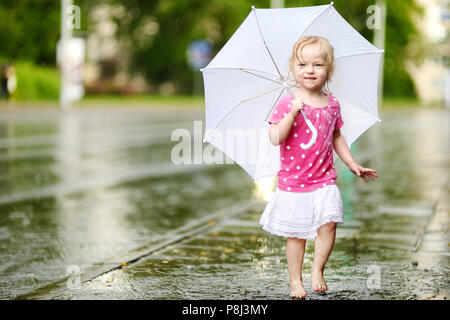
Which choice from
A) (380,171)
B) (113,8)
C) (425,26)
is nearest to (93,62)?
(113,8)

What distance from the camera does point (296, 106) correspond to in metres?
4.63

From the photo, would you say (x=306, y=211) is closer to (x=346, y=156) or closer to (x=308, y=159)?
(x=308, y=159)

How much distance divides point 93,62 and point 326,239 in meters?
56.5

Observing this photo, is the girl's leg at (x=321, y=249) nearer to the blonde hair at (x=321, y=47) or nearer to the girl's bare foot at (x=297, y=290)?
the girl's bare foot at (x=297, y=290)

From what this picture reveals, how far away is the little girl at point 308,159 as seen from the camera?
4.76m

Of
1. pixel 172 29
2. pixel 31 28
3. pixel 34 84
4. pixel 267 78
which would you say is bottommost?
pixel 267 78

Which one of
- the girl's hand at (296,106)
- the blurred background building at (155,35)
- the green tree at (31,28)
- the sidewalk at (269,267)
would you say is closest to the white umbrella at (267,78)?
the girl's hand at (296,106)

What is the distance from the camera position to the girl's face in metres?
4.75

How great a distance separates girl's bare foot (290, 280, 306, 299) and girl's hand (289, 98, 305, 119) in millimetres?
1000

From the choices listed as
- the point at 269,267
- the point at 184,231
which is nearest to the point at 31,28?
the point at 184,231

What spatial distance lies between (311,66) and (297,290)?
1284 mm

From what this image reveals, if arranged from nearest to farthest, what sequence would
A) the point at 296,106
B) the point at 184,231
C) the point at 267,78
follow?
1. the point at 296,106
2. the point at 267,78
3. the point at 184,231

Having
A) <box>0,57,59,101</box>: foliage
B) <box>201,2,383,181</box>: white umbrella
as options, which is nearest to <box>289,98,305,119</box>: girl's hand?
<box>201,2,383,181</box>: white umbrella

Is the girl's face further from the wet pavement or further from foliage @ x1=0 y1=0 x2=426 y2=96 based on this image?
foliage @ x1=0 y1=0 x2=426 y2=96
